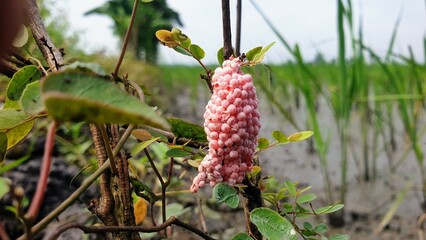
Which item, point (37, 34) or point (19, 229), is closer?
point (37, 34)

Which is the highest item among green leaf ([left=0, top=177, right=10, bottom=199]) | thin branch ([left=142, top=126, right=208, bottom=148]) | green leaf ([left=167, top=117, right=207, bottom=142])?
green leaf ([left=0, top=177, right=10, bottom=199])

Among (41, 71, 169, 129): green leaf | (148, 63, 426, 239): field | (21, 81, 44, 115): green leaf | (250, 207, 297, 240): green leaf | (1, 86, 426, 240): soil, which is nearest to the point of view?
(41, 71, 169, 129): green leaf

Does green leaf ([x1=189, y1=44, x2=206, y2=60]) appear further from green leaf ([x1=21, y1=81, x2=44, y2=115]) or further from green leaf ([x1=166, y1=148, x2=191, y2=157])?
green leaf ([x1=21, y1=81, x2=44, y2=115])

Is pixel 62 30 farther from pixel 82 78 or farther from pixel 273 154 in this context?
pixel 82 78

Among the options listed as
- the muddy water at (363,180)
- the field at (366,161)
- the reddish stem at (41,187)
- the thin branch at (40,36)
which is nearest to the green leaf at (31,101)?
the reddish stem at (41,187)

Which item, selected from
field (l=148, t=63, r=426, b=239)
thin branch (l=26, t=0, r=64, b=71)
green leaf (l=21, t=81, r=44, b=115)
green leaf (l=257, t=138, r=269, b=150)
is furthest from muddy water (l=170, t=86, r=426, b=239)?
green leaf (l=21, t=81, r=44, b=115)

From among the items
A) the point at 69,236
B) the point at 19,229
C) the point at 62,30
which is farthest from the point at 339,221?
the point at 62,30

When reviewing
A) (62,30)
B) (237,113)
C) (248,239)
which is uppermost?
(62,30)
